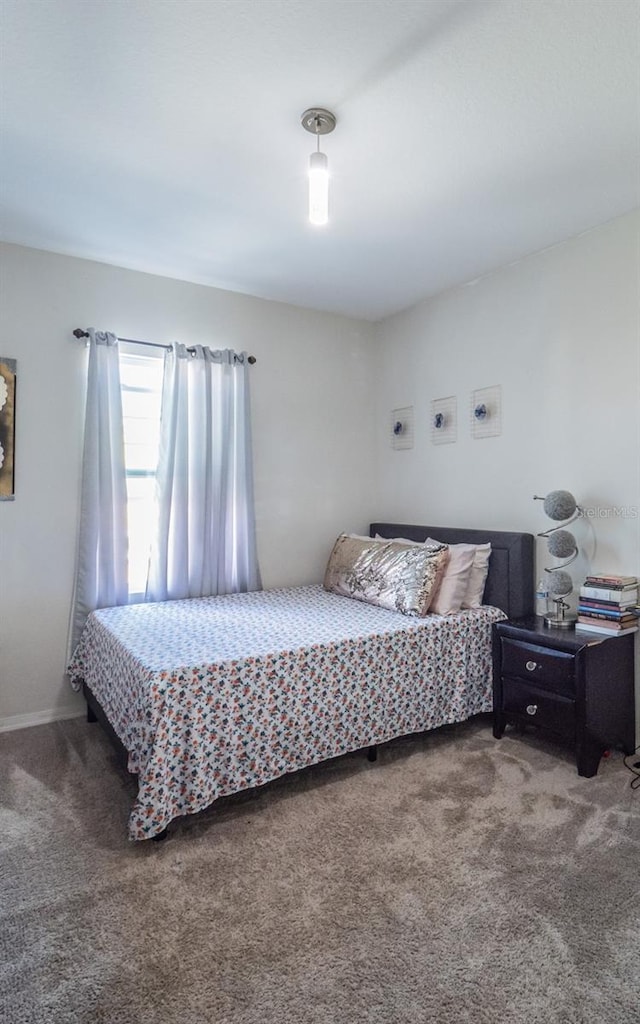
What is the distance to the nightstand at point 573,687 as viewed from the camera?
7.73 feet

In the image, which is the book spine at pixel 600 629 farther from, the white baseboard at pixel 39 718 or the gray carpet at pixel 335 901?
the white baseboard at pixel 39 718

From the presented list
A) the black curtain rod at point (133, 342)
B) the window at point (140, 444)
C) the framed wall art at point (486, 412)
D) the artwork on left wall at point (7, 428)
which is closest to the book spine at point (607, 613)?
the framed wall art at point (486, 412)

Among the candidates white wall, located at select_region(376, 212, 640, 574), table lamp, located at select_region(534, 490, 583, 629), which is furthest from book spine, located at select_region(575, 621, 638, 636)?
white wall, located at select_region(376, 212, 640, 574)

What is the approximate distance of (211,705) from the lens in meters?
2.01

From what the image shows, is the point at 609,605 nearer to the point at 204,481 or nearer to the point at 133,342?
the point at 204,481

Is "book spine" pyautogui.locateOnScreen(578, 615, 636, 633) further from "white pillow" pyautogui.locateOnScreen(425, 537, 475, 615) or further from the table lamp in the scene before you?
"white pillow" pyautogui.locateOnScreen(425, 537, 475, 615)

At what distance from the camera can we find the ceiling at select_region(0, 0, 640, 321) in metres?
1.56

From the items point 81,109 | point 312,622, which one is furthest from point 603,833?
point 81,109

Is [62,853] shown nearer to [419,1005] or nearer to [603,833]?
[419,1005]

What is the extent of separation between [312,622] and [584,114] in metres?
2.33

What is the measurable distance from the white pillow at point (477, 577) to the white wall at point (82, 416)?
4.18 feet

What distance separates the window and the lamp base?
228 cm

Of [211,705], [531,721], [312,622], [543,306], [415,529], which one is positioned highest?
[543,306]

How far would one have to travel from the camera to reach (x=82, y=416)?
10.1 ft
